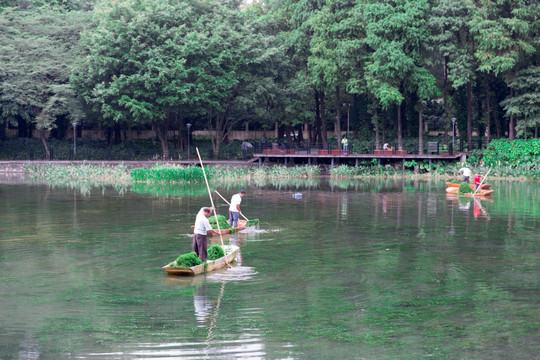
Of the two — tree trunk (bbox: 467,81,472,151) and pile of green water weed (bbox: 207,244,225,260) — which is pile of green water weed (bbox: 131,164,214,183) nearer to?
tree trunk (bbox: 467,81,472,151)

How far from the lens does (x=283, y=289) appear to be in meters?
16.2

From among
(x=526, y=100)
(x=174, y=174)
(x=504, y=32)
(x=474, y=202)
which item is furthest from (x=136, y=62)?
(x=474, y=202)

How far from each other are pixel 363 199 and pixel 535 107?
75.8ft

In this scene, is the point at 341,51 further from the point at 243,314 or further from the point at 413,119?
A: the point at 243,314

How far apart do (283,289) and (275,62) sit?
52.0 m

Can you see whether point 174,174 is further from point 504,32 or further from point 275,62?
point 504,32

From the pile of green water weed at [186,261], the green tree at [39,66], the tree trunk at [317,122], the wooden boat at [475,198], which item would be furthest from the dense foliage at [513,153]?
the pile of green water weed at [186,261]

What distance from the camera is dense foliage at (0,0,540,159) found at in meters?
57.2

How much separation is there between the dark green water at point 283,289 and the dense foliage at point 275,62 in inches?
1110

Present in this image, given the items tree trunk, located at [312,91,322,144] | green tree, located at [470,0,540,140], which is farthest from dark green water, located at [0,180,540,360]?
tree trunk, located at [312,91,322,144]

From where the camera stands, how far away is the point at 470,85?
59.7 m

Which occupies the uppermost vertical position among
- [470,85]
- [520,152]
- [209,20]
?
[209,20]

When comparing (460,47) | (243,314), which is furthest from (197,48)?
(243,314)

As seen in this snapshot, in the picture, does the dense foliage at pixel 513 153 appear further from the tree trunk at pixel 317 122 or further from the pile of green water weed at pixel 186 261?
the pile of green water weed at pixel 186 261
